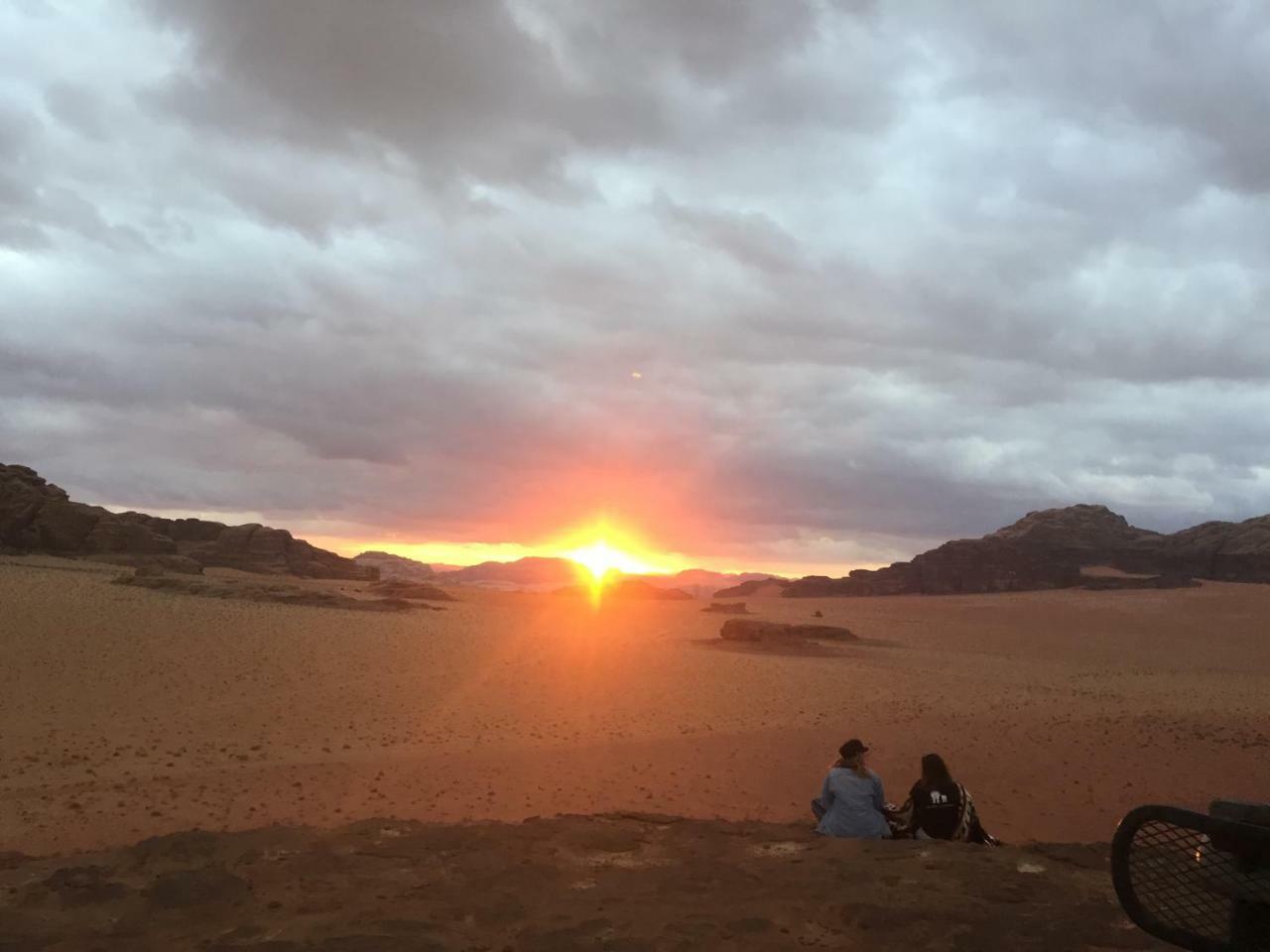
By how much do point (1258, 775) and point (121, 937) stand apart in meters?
16.1

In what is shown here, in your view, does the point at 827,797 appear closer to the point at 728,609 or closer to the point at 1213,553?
the point at 728,609

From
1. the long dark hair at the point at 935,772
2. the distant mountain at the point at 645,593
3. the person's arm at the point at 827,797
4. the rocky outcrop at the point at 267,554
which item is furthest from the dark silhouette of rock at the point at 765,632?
the rocky outcrop at the point at 267,554

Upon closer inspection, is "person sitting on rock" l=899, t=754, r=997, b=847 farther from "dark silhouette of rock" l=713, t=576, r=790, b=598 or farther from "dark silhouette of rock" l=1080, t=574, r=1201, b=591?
"dark silhouette of rock" l=713, t=576, r=790, b=598

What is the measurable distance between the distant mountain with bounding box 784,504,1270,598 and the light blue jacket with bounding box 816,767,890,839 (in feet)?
233

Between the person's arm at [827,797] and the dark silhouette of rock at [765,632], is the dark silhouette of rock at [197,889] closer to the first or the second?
the person's arm at [827,797]

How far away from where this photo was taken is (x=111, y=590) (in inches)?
1300

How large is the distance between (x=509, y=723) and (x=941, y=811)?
1072cm

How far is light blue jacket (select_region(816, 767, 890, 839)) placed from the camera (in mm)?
8508

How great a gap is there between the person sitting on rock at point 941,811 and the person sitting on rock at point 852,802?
0.32 metres

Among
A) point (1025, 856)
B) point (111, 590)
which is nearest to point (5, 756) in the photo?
point (1025, 856)

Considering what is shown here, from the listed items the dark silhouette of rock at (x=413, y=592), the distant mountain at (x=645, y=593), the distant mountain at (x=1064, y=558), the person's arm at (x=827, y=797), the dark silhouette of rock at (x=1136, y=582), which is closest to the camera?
the person's arm at (x=827, y=797)

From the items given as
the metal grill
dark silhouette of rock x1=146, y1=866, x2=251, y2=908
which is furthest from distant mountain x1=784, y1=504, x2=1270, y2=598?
the metal grill

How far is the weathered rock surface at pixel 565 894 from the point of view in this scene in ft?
18.6

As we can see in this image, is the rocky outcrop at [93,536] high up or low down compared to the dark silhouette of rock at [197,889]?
up
